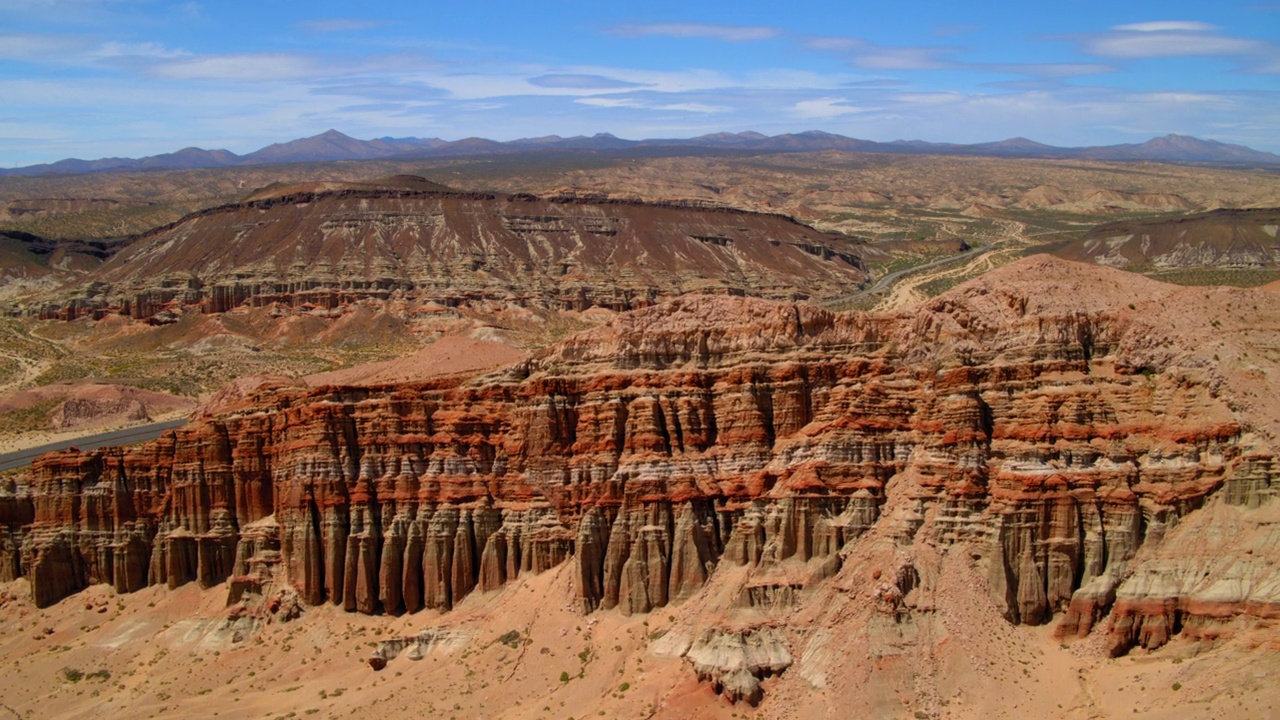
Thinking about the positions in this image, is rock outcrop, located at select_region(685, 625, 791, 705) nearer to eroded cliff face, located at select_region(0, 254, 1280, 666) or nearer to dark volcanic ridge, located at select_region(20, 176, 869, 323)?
eroded cliff face, located at select_region(0, 254, 1280, 666)

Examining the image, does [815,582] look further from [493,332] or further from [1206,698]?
[493,332]

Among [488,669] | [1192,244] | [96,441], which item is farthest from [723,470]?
[1192,244]

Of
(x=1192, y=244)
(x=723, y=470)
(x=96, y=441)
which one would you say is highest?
(x=1192, y=244)

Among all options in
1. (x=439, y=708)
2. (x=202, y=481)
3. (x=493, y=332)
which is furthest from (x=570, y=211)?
(x=439, y=708)

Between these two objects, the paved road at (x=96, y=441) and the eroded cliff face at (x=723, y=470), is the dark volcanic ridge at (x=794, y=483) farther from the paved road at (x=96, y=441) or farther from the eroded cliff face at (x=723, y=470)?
the paved road at (x=96, y=441)

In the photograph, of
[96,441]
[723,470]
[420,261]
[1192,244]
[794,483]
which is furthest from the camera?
[420,261]

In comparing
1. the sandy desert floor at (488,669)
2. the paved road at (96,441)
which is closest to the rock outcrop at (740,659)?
the sandy desert floor at (488,669)

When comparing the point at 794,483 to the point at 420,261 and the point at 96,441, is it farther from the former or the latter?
the point at 420,261

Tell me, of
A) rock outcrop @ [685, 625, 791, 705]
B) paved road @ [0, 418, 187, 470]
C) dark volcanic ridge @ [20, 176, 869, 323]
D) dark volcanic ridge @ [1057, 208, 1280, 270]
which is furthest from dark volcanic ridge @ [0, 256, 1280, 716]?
dark volcanic ridge @ [1057, 208, 1280, 270]
